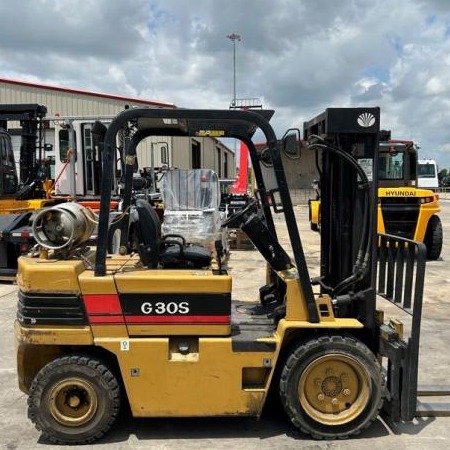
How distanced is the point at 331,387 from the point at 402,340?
0.60 meters

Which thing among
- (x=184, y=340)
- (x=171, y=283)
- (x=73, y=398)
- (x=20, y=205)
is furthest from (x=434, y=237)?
(x=73, y=398)

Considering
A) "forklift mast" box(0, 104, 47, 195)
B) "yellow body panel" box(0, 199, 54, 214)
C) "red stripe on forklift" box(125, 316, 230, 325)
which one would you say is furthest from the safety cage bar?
"forklift mast" box(0, 104, 47, 195)

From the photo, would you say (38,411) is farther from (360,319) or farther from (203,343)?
(360,319)

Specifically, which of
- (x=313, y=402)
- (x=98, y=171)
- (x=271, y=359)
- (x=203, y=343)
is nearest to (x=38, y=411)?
(x=203, y=343)

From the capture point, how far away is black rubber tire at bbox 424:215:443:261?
12.5 m

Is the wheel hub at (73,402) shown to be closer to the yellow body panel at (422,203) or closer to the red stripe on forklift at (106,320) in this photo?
the red stripe on forklift at (106,320)

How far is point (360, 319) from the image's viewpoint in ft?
13.7

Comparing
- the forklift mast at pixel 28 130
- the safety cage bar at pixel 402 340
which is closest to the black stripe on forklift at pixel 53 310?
the safety cage bar at pixel 402 340

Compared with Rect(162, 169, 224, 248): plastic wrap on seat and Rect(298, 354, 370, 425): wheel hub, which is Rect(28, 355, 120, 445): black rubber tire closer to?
Rect(298, 354, 370, 425): wheel hub

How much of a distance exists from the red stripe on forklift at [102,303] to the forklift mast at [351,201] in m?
1.59

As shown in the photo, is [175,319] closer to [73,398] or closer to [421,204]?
[73,398]

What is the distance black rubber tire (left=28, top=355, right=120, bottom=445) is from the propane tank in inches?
32.2

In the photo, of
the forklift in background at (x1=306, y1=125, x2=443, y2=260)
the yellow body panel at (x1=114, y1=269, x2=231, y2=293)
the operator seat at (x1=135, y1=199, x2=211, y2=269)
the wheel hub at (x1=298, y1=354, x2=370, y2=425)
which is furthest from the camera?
the forklift in background at (x1=306, y1=125, x2=443, y2=260)

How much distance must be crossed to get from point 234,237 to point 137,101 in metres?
11.2
